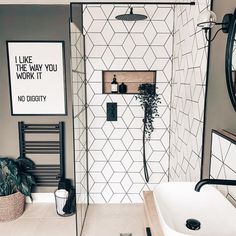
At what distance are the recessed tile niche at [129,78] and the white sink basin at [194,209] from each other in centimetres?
175

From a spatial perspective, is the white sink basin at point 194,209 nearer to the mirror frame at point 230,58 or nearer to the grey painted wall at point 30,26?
the mirror frame at point 230,58

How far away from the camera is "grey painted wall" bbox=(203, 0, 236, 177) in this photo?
1465mm

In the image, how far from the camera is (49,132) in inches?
121

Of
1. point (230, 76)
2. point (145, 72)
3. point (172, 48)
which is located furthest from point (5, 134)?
point (230, 76)

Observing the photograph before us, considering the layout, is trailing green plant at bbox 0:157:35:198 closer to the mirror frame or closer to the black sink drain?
the black sink drain

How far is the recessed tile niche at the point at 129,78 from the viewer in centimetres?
296

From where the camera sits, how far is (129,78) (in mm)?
2980

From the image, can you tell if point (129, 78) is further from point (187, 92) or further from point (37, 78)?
point (37, 78)

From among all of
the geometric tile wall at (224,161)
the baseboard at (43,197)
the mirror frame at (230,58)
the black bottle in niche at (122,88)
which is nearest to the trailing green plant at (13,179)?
the baseboard at (43,197)

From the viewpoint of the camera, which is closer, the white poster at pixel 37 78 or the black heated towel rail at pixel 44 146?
the white poster at pixel 37 78

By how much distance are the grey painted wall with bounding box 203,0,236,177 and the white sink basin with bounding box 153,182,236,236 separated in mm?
402

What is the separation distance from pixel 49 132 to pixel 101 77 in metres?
0.90

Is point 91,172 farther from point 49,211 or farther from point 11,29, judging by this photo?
point 11,29

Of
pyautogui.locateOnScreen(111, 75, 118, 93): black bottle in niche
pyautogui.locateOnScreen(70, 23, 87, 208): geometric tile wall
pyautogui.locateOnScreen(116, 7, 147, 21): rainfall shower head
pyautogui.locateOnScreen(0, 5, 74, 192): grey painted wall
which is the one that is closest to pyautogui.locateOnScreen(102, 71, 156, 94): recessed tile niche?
pyautogui.locateOnScreen(111, 75, 118, 93): black bottle in niche
